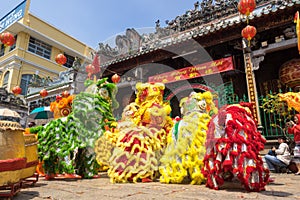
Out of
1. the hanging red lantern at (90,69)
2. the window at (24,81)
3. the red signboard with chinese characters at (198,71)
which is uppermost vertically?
the window at (24,81)

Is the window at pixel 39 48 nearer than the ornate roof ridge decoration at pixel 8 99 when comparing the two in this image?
No

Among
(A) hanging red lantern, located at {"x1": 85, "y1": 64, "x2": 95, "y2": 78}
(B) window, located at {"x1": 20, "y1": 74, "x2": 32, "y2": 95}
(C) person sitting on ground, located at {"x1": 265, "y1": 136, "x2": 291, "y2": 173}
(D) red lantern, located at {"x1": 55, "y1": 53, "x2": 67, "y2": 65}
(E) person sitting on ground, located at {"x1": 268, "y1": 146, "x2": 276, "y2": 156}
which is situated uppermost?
(B) window, located at {"x1": 20, "y1": 74, "x2": 32, "y2": 95}

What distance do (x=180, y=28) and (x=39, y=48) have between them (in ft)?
45.5

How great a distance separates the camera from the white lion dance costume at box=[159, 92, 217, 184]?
2.99 metres

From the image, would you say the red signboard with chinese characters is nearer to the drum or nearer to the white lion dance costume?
the white lion dance costume

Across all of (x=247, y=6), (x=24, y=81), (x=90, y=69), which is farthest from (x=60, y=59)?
(x=24, y=81)

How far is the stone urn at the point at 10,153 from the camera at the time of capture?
2.07m

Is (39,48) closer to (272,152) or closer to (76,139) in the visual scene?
(76,139)

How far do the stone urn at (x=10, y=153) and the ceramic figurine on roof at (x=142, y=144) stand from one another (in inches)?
53.0

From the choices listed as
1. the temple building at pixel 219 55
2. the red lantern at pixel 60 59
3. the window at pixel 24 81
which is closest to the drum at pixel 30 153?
the temple building at pixel 219 55

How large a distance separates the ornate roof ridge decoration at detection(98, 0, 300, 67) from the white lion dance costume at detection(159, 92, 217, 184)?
492cm

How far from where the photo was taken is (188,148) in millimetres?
3092

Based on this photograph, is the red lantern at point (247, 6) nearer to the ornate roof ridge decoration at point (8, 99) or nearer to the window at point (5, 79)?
the ornate roof ridge decoration at point (8, 99)

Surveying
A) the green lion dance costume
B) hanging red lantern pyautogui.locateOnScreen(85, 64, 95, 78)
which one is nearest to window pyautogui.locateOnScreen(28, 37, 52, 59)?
hanging red lantern pyautogui.locateOnScreen(85, 64, 95, 78)
